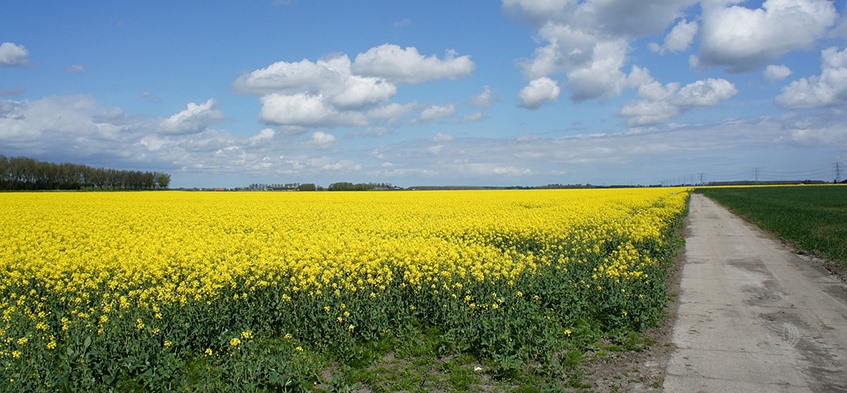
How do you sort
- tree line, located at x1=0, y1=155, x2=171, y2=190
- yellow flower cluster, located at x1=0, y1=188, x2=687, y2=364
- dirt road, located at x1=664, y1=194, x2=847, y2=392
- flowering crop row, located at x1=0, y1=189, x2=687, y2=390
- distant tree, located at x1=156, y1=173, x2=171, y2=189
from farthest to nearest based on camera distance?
1. distant tree, located at x1=156, y1=173, x2=171, y2=189
2. tree line, located at x1=0, y1=155, x2=171, y2=190
3. yellow flower cluster, located at x1=0, y1=188, x2=687, y2=364
4. flowering crop row, located at x1=0, y1=189, x2=687, y2=390
5. dirt road, located at x1=664, y1=194, x2=847, y2=392

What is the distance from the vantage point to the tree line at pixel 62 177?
79.1m

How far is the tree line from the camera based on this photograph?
79062 mm

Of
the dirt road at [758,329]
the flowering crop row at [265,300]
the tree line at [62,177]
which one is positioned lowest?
the dirt road at [758,329]

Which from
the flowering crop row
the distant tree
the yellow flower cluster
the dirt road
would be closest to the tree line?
the distant tree

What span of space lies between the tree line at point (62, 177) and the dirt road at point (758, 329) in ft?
303

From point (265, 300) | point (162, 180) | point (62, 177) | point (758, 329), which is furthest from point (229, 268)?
point (162, 180)

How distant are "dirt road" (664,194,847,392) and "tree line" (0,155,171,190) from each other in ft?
303

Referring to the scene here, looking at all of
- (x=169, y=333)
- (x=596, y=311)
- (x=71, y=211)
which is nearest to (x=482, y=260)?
(x=596, y=311)

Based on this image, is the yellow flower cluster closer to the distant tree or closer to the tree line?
the tree line

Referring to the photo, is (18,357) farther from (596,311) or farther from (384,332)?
(596,311)

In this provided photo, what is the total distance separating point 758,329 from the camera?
27.2 ft

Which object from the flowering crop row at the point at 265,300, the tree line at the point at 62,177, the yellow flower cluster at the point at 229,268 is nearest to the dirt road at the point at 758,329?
the flowering crop row at the point at 265,300

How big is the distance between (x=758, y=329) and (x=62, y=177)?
102 meters

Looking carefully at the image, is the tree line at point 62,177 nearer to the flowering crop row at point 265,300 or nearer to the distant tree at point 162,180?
the distant tree at point 162,180
